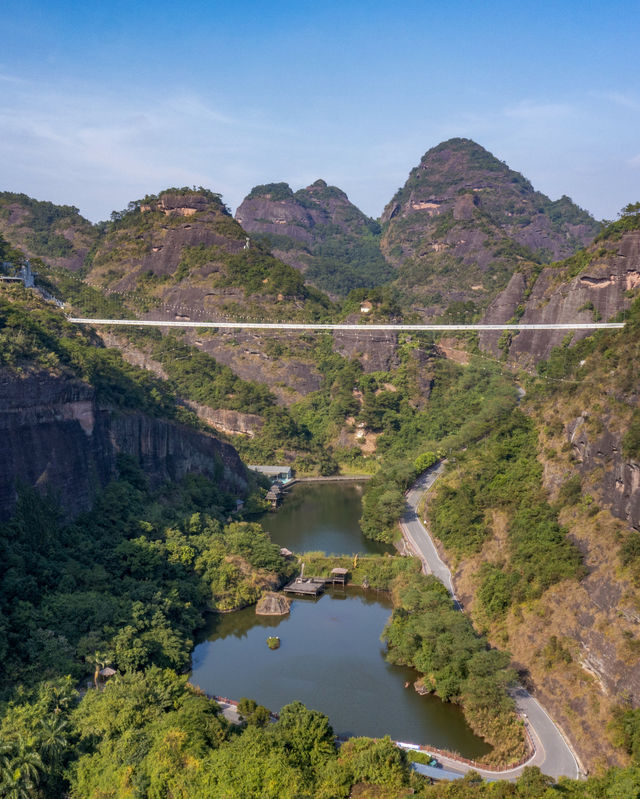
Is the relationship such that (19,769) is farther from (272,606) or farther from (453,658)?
(272,606)

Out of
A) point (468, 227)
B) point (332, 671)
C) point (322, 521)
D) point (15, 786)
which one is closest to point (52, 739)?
point (15, 786)

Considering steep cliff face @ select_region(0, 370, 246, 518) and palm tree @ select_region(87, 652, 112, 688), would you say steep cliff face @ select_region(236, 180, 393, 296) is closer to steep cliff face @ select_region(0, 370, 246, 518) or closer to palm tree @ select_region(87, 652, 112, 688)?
steep cliff face @ select_region(0, 370, 246, 518)

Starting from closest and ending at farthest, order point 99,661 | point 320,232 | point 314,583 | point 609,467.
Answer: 1. point 99,661
2. point 609,467
3. point 314,583
4. point 320,232

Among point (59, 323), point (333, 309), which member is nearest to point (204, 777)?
point (59, 323)

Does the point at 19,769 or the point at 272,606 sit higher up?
the point at 19,769

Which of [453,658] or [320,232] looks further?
[320,232]

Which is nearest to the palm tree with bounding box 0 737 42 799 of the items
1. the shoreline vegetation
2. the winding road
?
the winding road
